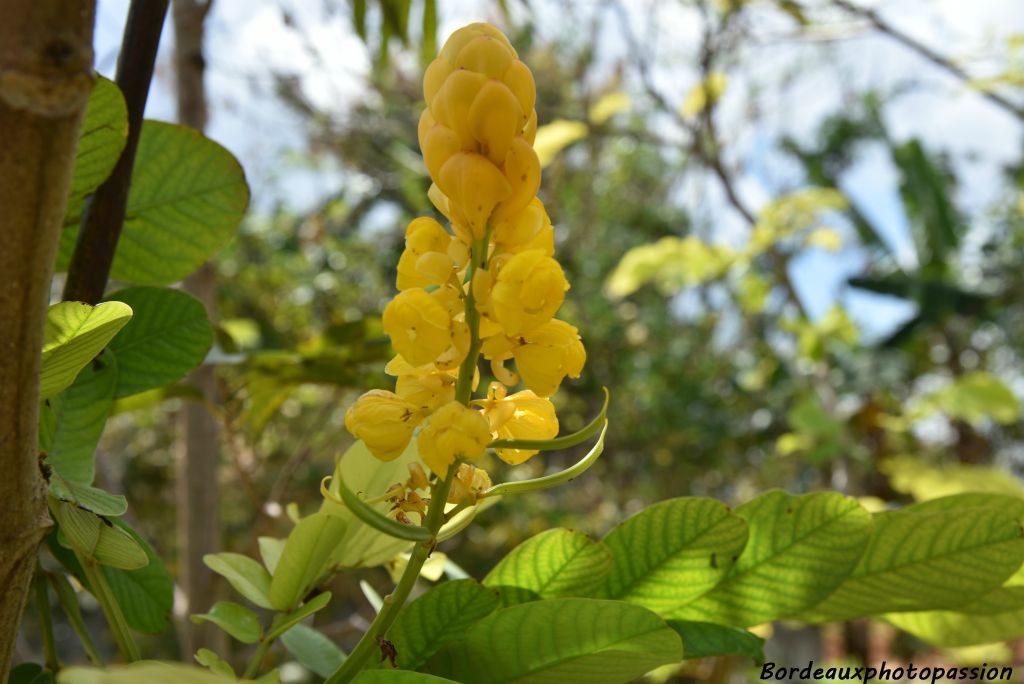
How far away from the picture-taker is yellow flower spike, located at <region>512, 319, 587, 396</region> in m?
0.25

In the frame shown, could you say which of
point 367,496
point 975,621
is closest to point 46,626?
point 367,496

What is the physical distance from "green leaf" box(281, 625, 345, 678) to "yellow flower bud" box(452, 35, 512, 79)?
0.22 m

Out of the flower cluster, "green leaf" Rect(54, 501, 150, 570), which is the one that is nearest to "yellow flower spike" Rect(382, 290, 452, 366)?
the flower cluster

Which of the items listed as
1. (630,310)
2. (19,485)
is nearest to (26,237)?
(19,485)

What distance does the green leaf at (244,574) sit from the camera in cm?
30

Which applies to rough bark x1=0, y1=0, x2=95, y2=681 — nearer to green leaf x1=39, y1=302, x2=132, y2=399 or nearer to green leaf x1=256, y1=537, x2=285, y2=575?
green leaf x1=39, y1=302, x2=132, y2=399

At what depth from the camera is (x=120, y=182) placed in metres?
0.31

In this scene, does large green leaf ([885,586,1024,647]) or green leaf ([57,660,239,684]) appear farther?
large green leaf ([885,586,1024,647])

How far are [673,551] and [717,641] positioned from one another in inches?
1.3

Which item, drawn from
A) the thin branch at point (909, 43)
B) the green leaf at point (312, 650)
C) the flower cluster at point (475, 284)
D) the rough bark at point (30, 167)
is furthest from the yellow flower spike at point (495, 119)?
the thin branch at point (909, 43)

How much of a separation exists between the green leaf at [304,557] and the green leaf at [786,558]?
0.43 feet

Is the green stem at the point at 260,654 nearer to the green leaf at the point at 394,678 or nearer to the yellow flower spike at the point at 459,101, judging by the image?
the green leaf at the point at 394,678

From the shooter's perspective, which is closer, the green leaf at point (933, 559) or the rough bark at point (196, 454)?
the green leaf at point (933, 559)

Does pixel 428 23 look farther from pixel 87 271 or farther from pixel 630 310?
pixel 630 310
